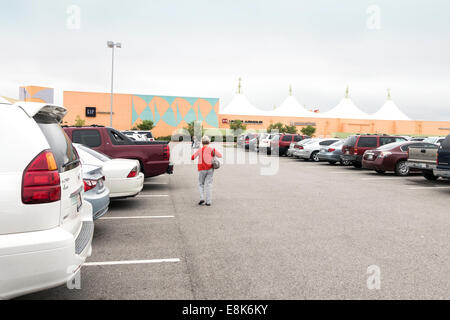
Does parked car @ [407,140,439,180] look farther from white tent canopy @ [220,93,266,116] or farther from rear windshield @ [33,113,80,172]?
white tent canopy @ [220,93,266,116]

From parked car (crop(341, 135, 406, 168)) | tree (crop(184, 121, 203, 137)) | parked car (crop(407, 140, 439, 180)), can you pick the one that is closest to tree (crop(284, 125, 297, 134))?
tree (crop(184, 121, 203, 137))

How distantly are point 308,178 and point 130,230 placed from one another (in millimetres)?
9555

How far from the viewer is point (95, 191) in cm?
600

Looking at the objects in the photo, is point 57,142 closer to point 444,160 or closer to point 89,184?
point 89,184

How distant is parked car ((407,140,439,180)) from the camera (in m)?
12.9

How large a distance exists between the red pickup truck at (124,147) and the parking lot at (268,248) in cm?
149

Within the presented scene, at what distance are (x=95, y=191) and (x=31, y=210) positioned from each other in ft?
10.1

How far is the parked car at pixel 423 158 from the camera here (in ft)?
42.4

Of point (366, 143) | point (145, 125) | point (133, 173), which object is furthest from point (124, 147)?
point (145, 125)

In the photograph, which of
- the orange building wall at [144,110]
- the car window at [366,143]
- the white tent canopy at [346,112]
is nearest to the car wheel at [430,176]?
the car window at [366,143]

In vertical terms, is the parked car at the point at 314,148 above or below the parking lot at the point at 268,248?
above

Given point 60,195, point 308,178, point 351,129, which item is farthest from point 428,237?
point 351,129

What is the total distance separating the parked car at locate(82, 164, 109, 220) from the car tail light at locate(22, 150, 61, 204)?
263 cm

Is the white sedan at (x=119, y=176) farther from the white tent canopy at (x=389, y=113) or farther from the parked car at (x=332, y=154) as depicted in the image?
the white tent canopy at (x=389, y=113)
